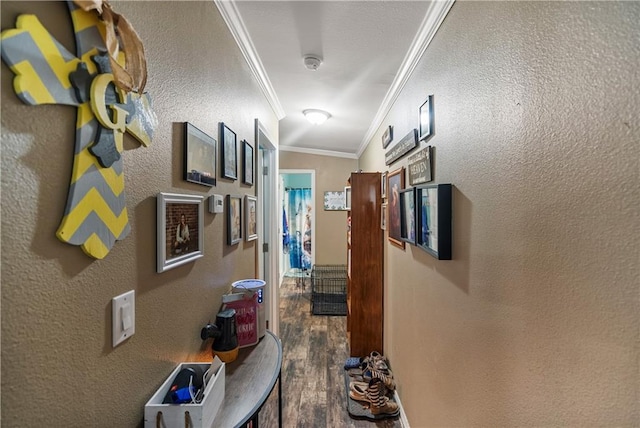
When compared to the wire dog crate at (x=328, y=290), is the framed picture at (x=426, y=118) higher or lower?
higher

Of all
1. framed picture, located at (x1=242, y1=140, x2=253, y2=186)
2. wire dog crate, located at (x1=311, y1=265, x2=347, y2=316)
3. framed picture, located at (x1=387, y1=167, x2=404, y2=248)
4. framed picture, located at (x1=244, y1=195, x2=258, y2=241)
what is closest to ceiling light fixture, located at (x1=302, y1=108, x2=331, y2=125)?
framed picture, located at (x1=387, y1=167, x2=404, y2=248)

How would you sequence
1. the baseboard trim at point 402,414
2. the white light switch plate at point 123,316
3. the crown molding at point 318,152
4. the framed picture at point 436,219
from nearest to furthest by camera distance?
the white light switch plate at point 123,316 < the framed picture at point 436,219 < the baseboard trim at point 402,414 < the crown molding at point 318,152

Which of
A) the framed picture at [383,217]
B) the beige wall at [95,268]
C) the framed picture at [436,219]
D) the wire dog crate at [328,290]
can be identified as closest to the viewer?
the beige wall at [95,268]

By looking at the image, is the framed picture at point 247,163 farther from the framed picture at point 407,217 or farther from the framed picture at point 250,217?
the framed picture at point 407,217

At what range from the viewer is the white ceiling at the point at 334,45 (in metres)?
1.43

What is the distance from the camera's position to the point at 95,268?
64 centimetres

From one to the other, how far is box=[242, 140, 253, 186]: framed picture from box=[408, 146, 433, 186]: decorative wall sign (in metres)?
1.02

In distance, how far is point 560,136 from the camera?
67 centimetres

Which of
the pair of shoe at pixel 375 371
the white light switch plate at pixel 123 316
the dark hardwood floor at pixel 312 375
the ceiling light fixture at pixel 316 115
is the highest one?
the ceiling light fixture at pixel 316 115

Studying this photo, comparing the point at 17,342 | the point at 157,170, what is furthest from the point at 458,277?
the point at 17,342

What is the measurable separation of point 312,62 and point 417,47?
0.65 metres

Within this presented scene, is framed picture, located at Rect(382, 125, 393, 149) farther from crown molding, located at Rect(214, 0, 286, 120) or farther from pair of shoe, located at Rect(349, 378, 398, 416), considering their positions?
pair of shoe, located at Rect(349, 378, 398, 416)

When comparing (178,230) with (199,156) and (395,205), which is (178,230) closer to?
(199,156)

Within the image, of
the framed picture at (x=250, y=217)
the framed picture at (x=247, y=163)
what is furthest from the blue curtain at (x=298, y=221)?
the framed picture at (x=247, y=163)
